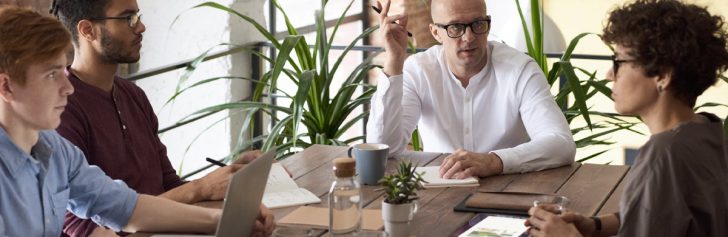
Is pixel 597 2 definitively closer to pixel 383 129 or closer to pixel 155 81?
pixel 155 81

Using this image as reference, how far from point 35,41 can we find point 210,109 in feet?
6.59

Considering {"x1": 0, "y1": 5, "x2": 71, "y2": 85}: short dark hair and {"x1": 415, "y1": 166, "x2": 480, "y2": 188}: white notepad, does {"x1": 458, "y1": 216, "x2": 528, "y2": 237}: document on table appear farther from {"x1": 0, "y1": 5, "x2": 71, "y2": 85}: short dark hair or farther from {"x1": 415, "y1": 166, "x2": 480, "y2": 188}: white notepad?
{"x1": 0, "y1": 5, "x2": 71, "y2": 85}: short dark hair

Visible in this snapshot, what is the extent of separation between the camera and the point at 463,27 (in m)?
3.07

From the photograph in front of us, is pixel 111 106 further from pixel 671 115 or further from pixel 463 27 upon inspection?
pixel 671 115

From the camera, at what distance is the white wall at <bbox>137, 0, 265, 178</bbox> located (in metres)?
4.51

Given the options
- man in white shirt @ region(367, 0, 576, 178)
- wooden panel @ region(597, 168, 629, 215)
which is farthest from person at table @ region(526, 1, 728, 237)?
man in white shirt @ region(367, 0, 576, 178)

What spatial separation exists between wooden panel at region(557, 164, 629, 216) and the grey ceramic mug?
17.4 inches

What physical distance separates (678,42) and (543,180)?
85 centimetres

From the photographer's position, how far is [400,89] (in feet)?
10.2

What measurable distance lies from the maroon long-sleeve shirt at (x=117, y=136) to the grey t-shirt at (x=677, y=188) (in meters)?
1.22

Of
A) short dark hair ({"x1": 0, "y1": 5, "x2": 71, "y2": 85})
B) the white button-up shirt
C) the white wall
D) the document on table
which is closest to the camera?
short dark hair ({"x1": 0, "y1": 5, "x2": 71, "y2": 85})

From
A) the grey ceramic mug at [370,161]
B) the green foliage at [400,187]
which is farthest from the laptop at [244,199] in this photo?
the grey ceramic mug at [370,161]

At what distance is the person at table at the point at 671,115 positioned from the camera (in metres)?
1.81

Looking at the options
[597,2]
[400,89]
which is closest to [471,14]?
[400,89]
